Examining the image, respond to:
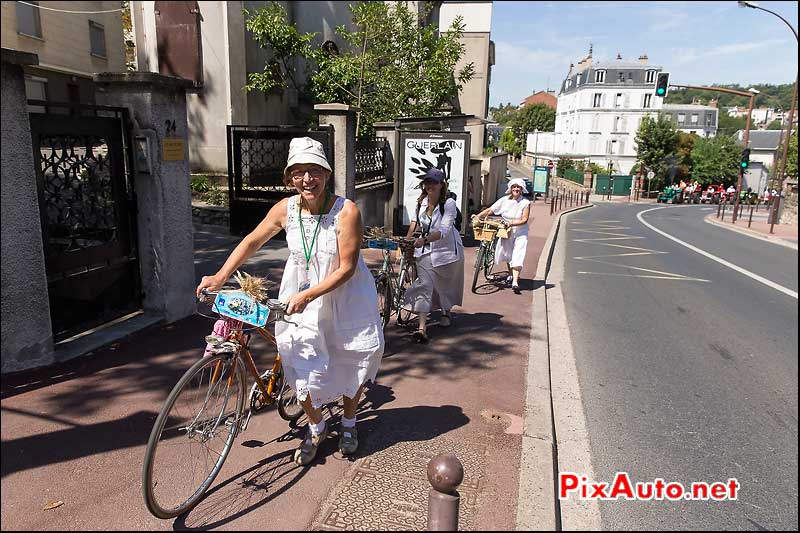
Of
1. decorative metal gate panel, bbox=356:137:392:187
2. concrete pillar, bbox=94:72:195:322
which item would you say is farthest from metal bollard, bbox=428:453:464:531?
decorative metal gate panel, bbox=356:137:392:187

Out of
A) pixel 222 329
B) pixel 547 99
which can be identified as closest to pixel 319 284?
pixel 222 329

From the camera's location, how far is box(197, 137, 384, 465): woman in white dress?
3.05 m

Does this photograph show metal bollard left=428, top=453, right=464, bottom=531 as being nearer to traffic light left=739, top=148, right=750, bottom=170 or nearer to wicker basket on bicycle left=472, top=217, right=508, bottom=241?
wicker basket on bicycle left=472, top=217, right=508, bottom=241

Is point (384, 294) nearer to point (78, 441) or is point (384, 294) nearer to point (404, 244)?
point (404, 244)

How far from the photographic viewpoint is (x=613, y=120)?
67250mm

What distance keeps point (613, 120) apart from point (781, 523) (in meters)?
71.4

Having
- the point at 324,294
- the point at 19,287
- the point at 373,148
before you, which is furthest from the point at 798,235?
the point at 373,148

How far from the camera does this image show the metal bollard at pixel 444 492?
6.97 feet

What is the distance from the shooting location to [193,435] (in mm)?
3041

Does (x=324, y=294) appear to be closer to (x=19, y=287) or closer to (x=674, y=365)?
(x=19, y=287)

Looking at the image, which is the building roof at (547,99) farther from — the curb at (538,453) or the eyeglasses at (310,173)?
the eyeglasses at (310,173)

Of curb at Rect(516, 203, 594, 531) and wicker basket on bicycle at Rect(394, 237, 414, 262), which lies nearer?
curb at Rect(516, 203, 594, 531)

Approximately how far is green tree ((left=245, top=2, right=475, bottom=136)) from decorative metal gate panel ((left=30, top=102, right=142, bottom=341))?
865cm

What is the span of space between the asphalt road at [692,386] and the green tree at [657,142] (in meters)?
47.2
